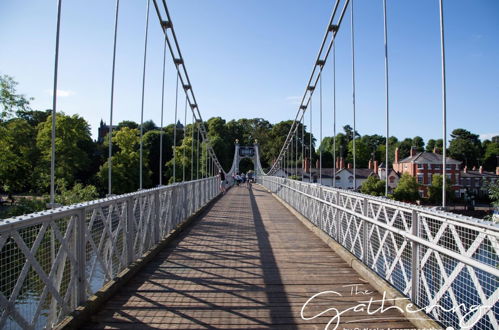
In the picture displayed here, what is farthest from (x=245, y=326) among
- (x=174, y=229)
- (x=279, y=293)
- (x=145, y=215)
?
(x=174, y=229)

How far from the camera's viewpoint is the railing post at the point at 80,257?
329 centimetres

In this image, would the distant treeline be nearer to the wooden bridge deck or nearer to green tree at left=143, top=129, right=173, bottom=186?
green tree at left=143, top=129, right=173, bottom=186

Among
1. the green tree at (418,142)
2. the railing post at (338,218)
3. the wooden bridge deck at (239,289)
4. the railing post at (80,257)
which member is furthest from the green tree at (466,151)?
the railing post at (80,257)

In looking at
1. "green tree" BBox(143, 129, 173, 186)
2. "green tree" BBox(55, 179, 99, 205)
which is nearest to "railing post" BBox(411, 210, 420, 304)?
"green tree" BBox(55, 179, 99, 205)

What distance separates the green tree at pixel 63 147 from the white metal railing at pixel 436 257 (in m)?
29.7

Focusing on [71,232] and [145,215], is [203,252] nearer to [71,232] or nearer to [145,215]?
[145,215]

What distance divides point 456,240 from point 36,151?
37.4 meters

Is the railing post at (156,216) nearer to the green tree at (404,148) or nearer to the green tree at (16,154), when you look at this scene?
the green tree at (16,154)

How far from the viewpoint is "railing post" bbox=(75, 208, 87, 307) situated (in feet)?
10.8

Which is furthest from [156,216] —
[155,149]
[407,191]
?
[155,149]

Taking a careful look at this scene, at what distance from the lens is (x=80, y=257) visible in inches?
131

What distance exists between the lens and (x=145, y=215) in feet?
18.0

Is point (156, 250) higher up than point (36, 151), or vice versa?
point (36, 151)

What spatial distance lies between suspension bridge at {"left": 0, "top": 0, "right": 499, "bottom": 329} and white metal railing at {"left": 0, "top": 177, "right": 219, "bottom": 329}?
1cm
